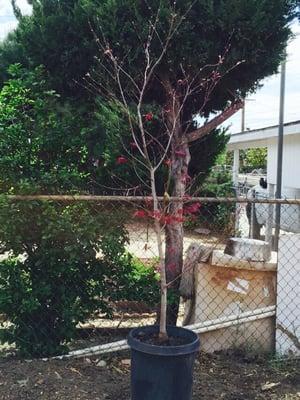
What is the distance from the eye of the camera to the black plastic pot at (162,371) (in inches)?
109

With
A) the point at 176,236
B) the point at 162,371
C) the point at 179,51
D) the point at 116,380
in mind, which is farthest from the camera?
the point at 176,236

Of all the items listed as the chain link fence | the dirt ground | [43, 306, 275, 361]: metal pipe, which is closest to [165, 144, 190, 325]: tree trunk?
the chain link fence

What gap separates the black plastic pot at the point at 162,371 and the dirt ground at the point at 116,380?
411 millimetres

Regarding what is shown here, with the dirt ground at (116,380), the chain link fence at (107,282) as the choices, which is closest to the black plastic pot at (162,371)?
the dirt ground at (116,380)

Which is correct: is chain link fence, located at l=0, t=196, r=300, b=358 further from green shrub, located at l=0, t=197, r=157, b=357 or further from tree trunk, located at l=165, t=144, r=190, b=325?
tree trunk, located at l=165, t=144, r=190, b=325

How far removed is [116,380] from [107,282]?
2.65 ft

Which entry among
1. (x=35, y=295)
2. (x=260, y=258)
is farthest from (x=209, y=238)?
(x=35, y=295)

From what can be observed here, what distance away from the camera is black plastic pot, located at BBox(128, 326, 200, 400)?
2.76m

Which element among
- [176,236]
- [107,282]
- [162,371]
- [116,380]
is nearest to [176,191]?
[176,236]

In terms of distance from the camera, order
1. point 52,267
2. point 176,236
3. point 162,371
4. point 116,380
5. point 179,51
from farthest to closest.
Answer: point 176,236
point 179,51
point 52,267
point 116,380
point 162,371

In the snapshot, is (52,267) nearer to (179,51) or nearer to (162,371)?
(162,371)

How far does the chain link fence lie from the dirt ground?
19cm

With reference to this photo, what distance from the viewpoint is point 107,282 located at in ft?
13.0

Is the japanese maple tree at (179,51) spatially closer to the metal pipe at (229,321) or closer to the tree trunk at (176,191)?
the tree trunk at (176,191)
